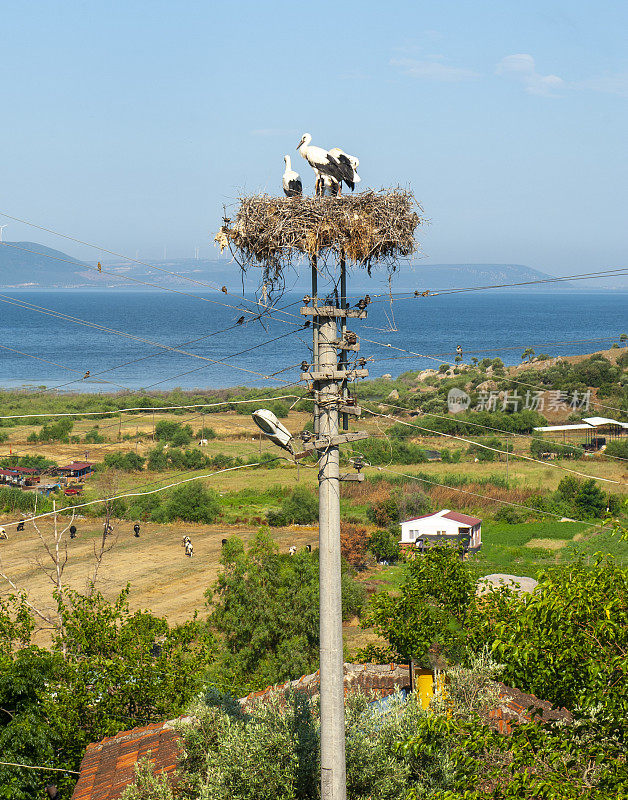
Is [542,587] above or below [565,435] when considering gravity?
above

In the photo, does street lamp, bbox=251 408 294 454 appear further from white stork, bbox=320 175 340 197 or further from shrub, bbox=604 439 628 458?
shrub, bbox=604 439 628 458

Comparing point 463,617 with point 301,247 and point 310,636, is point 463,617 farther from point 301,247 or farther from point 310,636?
point 301,247

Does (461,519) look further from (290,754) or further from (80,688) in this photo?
(290,754)

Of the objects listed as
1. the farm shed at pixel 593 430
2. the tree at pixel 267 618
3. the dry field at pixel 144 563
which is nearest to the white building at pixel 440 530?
the dry field at pixel 144 563

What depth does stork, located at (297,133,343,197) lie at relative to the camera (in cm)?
1009

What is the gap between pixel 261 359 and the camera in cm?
11894

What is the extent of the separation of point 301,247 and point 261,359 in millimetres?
110577

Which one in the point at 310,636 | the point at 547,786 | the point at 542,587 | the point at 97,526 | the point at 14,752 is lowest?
the point at 97,526

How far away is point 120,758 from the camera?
12227 mm

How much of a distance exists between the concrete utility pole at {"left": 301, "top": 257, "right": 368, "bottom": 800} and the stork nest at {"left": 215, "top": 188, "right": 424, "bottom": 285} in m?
0.27

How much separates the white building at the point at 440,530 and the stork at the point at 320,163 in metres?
25.8

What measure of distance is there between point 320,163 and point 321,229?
6.44 ft

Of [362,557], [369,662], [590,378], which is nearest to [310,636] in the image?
[369,662]

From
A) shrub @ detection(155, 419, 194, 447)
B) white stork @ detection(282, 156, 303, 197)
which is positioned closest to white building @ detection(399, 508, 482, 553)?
white stork @ detection(282, 156, 303, 197)
